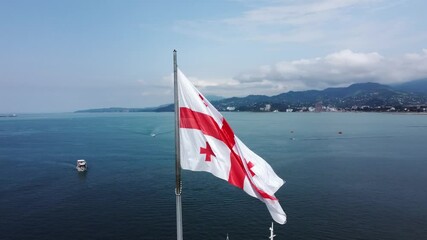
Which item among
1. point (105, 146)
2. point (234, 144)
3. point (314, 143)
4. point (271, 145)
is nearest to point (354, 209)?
point (234, 144)

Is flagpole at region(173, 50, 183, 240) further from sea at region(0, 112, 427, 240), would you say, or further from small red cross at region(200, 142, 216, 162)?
sea at region(0, 112, 427, 240)

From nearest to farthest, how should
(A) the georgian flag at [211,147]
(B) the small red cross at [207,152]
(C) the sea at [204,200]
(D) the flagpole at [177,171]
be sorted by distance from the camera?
(D) the flagpole at [177,171] < (A) the georgian flag at [211,147] < (B) the small red cross at [207,152] < (C) the sea at [204,200]

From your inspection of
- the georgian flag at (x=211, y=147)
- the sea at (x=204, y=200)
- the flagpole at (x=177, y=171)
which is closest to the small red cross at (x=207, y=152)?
the georgian flag at (x=211, y=147)

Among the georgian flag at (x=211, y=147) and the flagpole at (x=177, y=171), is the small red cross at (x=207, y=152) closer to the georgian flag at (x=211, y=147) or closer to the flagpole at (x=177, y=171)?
the georgian flag at (x=211, y=147)

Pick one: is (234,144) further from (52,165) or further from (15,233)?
(52,165)

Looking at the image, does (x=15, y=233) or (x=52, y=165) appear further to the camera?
(x=52, y=165)

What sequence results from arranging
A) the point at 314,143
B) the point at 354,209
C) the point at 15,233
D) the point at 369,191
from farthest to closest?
the point at 314,143, the point at 369,191, the point at 354,209, the point at 15,233

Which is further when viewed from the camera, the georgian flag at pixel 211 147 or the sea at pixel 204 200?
the sea at pixel 204 200

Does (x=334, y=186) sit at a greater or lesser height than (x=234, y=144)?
lesser
